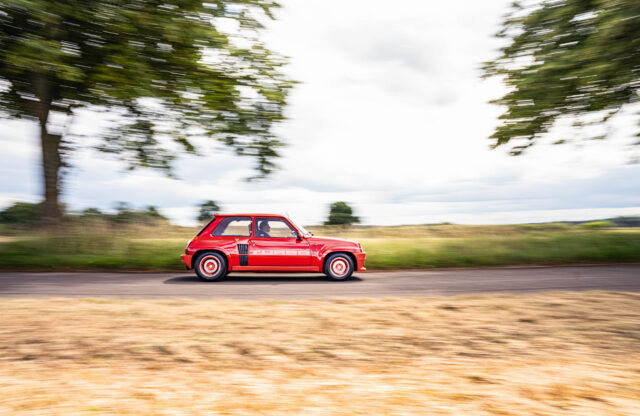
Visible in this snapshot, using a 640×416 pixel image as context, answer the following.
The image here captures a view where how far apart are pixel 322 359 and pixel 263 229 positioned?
252 inches

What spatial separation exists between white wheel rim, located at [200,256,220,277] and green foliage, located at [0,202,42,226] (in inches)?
335

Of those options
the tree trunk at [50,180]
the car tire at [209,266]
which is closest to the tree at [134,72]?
the tree trunk at [50,180]

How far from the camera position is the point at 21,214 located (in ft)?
50.9

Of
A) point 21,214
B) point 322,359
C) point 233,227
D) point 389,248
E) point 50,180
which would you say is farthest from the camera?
point 21,214

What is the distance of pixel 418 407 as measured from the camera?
10.0 ft

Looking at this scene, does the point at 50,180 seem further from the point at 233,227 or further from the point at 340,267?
the point at 340,267

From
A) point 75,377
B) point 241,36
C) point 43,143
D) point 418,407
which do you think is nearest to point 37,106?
point 43,143

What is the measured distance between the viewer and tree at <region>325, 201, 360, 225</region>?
60.3ft

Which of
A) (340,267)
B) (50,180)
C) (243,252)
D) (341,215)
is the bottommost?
(340,267)

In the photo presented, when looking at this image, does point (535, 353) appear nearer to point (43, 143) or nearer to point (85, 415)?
point (85, 415)

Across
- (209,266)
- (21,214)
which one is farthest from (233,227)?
(21,214)

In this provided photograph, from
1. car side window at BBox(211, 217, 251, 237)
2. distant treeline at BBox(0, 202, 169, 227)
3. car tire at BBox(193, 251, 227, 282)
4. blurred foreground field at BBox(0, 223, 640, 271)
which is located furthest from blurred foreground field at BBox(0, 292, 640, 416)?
distant treeline at BBox(0, 202, 169, 227)

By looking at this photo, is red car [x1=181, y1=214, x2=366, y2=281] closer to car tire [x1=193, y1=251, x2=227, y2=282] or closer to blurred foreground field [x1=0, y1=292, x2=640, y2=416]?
car tire [x1=193, y1=251, x2=227, y2=282]

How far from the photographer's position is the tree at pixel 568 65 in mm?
11672
